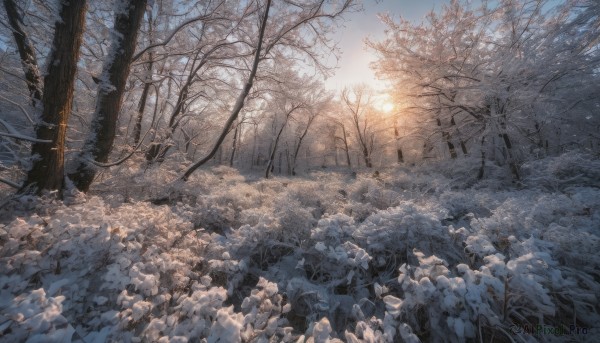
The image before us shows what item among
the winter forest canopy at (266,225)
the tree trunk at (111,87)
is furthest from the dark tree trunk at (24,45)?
the tree trunk at (111,87)

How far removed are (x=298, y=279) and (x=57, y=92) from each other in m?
3.81

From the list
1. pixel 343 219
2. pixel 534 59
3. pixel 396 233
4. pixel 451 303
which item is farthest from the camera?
pixel 534 59

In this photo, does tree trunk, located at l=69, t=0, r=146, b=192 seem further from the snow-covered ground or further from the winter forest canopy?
the snow-covered ground

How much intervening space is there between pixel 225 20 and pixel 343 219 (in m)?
5.55

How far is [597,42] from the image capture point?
235 inches

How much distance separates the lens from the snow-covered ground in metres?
1.60

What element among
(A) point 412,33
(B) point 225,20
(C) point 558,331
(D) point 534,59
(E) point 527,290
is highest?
(A) point 412,33

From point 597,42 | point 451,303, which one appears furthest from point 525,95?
point 451,303

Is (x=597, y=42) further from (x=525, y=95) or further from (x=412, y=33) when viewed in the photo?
(x=412, y=33)

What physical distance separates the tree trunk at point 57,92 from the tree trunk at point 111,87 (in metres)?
0.61

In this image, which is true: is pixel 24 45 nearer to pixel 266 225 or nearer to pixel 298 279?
pixel 266 225

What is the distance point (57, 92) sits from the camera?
10.1 ft

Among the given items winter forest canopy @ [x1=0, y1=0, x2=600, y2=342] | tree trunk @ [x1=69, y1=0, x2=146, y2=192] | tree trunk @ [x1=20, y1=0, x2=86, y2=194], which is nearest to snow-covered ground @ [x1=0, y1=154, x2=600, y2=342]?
winter forest canopy @ [x1=0, y1=0, x2=600, y2=342]

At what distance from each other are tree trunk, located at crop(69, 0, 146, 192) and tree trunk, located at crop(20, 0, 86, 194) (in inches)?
23.8
